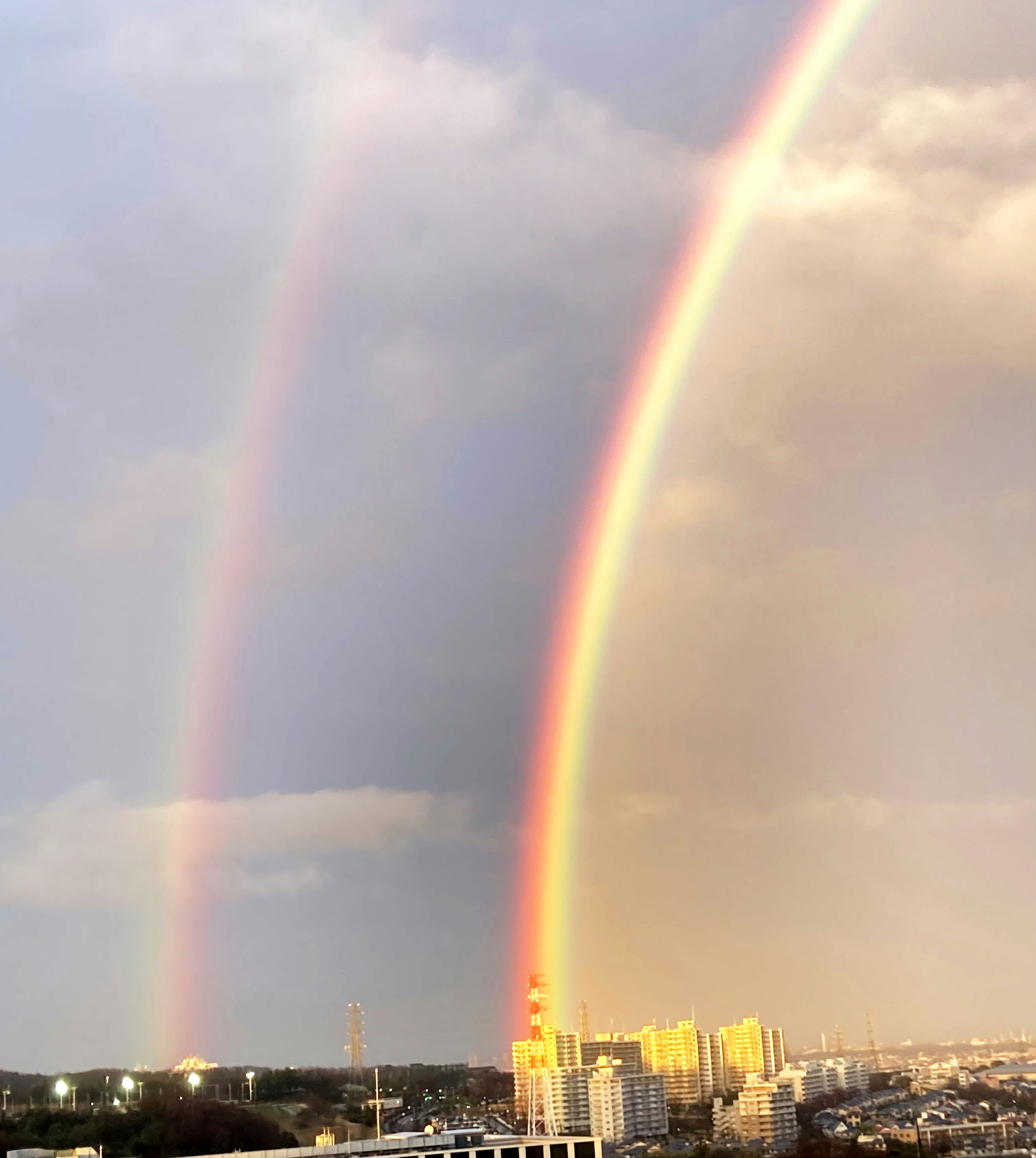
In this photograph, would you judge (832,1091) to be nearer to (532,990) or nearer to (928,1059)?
(532,990)

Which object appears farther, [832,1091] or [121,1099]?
[832,1091]

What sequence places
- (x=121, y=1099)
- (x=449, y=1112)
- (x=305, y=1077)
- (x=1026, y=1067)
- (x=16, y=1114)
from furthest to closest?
(x=1026, y=1067) → (x=305, y=1077) → (x=449, y=1112) → (x=121, y=1099) → (x=16, y=1114)

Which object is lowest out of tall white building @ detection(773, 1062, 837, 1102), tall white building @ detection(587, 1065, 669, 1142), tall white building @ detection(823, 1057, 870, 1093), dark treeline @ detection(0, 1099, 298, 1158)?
tall white building @ detection(823, 1057, 870, 1093)

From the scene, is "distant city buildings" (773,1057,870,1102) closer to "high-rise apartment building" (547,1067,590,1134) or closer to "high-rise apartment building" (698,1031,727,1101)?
"high-rise apartment building" (698,1031,727,1101)

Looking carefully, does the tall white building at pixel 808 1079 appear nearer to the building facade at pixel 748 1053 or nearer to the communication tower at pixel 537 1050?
the building facade at pixel 748 1053

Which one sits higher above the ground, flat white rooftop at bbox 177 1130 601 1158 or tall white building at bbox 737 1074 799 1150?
flat white rooftop at bbox 177 1130 601 1158

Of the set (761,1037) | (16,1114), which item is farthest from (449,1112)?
(761,1037)

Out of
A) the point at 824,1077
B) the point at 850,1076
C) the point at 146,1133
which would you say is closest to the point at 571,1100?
the point at 824,1077

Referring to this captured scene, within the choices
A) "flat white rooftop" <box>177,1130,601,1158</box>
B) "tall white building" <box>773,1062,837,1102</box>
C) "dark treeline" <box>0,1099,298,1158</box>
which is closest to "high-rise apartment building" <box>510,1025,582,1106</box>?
"tall white building" <box>773,1062,837,1102</box>

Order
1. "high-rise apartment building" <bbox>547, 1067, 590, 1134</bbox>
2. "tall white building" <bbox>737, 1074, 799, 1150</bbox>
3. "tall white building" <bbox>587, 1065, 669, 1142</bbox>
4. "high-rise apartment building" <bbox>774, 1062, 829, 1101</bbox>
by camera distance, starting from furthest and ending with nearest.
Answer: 1. "high-rise apartment building" <bbox>774, 1062, 829, 1101</bbox>
2. "high-rise apartment building" <bbox>547, 1067, 590, 1134</bbox>
3. "tall white building" <bbox>587, 1065, 669, 1142</bbox>
4. "tall white building" <bbox>737, 1074, 799, 1150</bbox>
